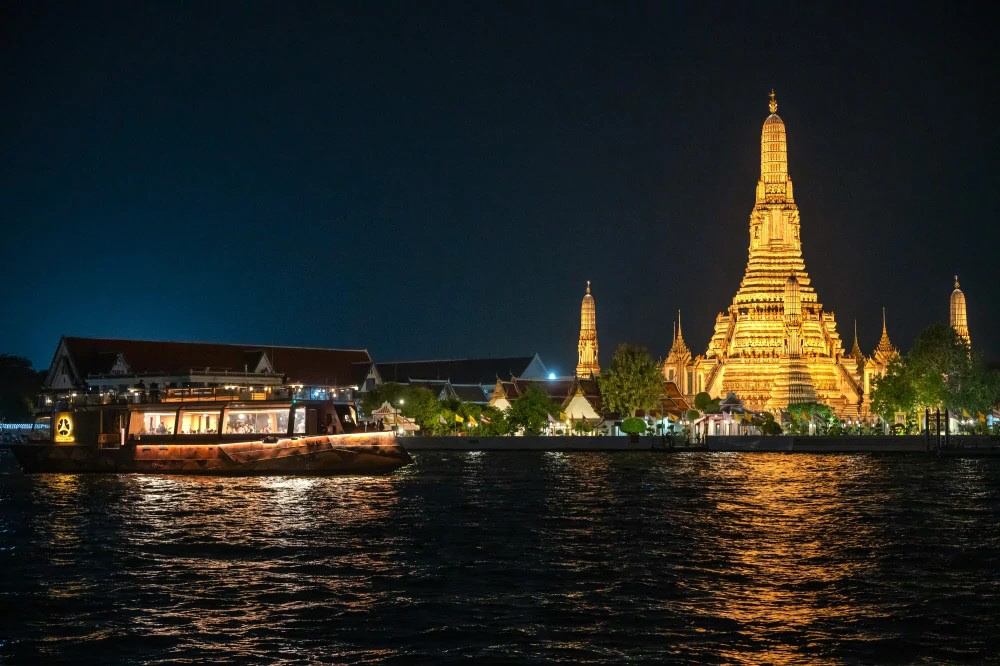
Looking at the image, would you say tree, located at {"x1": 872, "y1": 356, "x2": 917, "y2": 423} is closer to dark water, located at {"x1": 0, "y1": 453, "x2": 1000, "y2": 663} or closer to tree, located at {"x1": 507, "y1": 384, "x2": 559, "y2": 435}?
tree, located at {"x1": 507, "y1": 384, "x2": 559, "y2": 435}

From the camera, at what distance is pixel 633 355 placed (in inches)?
3836

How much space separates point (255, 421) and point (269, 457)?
2.29m

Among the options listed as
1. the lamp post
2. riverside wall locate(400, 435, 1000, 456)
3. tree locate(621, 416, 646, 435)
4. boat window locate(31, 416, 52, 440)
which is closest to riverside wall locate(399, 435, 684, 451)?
riverside wall locate(400, 435, 1000, 456)

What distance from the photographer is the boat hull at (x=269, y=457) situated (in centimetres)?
5522

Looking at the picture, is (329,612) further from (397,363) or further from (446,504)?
(397,363)

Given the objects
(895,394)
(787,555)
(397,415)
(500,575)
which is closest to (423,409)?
(397,415)

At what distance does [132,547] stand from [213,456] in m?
26.7

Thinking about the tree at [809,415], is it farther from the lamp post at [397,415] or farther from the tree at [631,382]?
the lamp post at [397,415]

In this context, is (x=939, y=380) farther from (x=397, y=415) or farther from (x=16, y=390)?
(x=16, y=390)

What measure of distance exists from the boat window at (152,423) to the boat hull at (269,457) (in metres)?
1.27

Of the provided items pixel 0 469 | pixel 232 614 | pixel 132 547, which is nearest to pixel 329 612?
pixel 232 614

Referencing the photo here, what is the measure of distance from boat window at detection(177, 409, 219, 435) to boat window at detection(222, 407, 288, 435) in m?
0.63

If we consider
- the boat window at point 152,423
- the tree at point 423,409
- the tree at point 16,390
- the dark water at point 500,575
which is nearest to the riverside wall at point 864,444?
the tree at point 423,409

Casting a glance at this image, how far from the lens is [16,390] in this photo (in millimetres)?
130625
